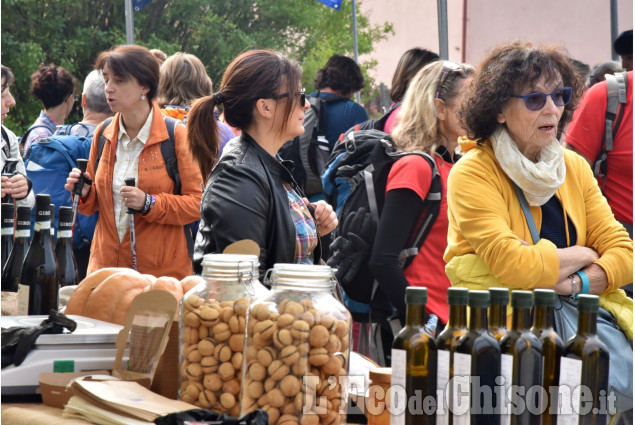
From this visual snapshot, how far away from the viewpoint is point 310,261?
283 centimetres

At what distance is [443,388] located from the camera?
1575 millimetres

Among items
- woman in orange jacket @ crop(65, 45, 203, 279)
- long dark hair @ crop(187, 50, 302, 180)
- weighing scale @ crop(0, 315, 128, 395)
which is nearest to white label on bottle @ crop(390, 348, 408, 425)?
weighing scale @ crop(0, 315, 128, 395)

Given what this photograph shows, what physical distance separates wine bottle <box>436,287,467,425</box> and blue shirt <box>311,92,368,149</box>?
4.22m

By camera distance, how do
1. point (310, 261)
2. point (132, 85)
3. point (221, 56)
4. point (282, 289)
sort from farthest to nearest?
1. point (221, 56)
2. point (132, 85)
3. point (310, 261)
4. point (282, 289)

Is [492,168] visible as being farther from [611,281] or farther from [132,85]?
[132,85]

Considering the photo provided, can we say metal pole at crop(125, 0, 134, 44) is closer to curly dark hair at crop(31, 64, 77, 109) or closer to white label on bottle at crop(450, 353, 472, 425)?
curly dark hair at crop(31, 64, 77, 109)

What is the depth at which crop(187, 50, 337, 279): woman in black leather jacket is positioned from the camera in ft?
8.52

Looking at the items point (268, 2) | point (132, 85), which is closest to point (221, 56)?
point (268, 2)

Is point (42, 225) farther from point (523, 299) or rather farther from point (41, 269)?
point (523, 299)

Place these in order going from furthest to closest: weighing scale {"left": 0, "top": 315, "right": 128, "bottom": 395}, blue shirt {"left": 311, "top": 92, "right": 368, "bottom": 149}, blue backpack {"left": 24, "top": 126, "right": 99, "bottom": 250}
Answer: blue shirt {"left": 311, "top": 92, "right": 368, "bottom": 149} → blue backpack {"left": 24, "top": 126, "right": 99, "bottom": 250} → weighing scale {"left": 0, "top": 315, "right": 128, "bottom": 395}

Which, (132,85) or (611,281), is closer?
(611,281)

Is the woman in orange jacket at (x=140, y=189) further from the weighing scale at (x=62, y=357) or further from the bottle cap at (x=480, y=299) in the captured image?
the bottle cap at (x=480, y=299)

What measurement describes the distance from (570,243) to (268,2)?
18.5 m

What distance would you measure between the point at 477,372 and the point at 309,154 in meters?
4.13
